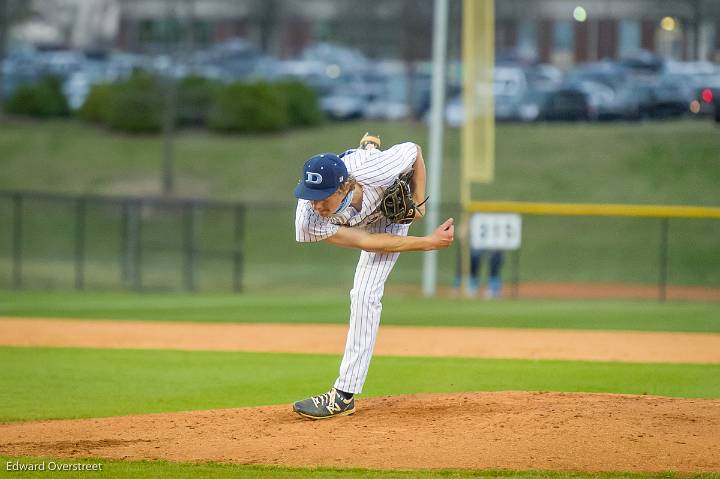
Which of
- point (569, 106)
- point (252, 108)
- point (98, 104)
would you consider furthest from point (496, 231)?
point (98, 104)

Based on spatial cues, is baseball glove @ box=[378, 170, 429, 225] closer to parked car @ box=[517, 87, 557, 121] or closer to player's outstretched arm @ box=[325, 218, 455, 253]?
player's outstretched arm @ box=[325, 218, 455, 253]

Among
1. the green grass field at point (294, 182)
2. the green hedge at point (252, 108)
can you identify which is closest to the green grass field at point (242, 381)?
the green grass field at point (294, 182)

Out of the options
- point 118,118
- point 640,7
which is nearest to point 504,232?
point 118,118

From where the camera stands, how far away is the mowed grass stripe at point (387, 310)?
620 inches

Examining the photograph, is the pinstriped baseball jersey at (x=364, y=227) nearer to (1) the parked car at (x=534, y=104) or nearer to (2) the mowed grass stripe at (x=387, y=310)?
(2) the mowed grass stripe at (x=387, y=310)

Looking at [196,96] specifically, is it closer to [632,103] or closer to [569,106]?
[569,106]

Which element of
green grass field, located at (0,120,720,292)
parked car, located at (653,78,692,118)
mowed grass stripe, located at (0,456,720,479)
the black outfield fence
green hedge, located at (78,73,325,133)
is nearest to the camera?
mowed grass stripe, located at (0,456,720,479)

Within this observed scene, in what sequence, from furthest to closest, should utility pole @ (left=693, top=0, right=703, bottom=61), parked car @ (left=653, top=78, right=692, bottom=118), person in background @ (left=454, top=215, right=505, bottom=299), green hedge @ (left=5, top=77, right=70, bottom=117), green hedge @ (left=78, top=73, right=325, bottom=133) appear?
green hedge @ (left=5, top=77, right=70, bottom=117), green hedge @ (left=78, top=73, right=325, bottom=133), utility pole @ (left=693, top=0, right=703, bottom=61), parked car @ (left=653, top=78, right=692, bottom=118), person in background @ (left=454, top=215, right=505, bottom=299)

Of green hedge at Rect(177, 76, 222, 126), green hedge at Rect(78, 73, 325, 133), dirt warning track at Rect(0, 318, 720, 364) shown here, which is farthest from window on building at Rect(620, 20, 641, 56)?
dirt warning track at Rect(0, 318, 720, 364)

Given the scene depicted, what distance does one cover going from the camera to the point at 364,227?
725 cm

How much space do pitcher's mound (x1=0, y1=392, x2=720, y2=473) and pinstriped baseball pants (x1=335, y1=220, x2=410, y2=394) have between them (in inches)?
13.3

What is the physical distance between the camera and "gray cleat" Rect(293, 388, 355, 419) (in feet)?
24.1

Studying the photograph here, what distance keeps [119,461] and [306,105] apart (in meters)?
31.9

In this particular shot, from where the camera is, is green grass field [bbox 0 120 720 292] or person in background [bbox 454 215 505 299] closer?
person in background [bbox 454 215 505 299]
